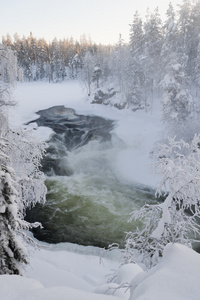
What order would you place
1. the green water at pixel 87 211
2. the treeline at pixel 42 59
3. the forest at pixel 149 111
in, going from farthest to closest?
1. the treeline at pixel 42 59
2. the green water at pixel 87 211
3. the forest at pixel 149 111

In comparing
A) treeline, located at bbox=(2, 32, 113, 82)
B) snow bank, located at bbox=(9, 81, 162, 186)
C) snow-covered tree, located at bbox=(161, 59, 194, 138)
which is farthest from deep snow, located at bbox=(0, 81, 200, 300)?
treeline, located at bbox=(2, 32, 113, 82)

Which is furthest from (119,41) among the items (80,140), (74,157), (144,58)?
(74,157)

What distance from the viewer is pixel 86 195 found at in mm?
17844

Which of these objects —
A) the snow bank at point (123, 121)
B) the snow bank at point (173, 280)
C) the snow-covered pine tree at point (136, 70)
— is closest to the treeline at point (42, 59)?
the snow bank at point (123, 121)

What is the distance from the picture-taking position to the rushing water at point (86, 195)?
45.3ft

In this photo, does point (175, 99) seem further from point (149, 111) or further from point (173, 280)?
point (173, 280)

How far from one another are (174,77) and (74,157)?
47.2 ft

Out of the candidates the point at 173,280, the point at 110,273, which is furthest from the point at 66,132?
the point at 173,280

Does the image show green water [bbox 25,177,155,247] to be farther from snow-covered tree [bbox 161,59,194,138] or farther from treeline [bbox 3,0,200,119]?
treeline [bbox 3,0,200,119]

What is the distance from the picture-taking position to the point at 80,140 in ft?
105

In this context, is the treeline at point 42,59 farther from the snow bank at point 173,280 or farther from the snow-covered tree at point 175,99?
the snow bank at point 173,280

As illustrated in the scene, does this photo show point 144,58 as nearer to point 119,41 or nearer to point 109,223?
point 119,41

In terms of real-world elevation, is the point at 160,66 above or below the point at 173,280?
above

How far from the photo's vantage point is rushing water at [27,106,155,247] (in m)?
13.8
